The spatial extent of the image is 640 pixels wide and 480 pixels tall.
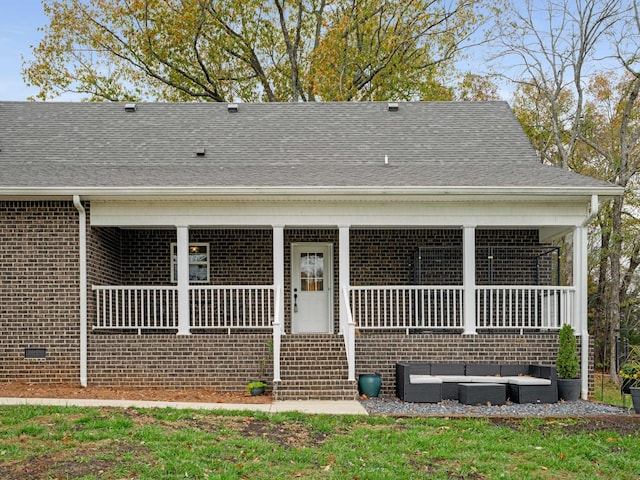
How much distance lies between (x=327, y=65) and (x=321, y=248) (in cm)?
1291

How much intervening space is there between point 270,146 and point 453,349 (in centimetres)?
586

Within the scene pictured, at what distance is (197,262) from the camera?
48.1 feet

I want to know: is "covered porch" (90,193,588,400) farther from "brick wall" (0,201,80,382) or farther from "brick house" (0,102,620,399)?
"brick wall" (0,201,80,382)

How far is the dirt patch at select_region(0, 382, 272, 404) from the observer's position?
11.0 meters

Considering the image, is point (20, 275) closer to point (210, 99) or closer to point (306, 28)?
point (210, 99)

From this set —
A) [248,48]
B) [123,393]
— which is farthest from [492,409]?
[248,48]

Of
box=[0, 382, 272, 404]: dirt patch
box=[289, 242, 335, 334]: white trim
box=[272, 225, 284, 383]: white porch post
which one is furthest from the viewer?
box=[289, 242, 335, 334]: white trim

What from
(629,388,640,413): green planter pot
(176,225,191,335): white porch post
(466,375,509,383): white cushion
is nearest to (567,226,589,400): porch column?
(466,375,509,383): white cushion

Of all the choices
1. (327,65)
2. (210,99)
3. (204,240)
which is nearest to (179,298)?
(204,240)

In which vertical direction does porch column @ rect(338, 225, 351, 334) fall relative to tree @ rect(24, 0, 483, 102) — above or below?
below

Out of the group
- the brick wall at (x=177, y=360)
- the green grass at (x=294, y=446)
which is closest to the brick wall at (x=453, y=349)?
the brick wall at (x=177, y=360)

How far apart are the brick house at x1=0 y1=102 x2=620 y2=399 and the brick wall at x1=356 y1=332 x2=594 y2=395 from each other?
3cm

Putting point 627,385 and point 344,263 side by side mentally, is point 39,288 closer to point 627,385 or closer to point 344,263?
point 344,263

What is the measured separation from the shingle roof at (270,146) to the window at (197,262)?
5.26 feet
